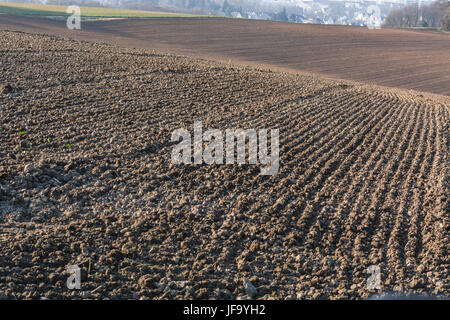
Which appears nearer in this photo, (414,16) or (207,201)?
(207,201)

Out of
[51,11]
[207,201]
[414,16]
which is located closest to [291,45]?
[51,11]

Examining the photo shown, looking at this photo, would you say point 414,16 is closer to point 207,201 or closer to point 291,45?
point 291,45

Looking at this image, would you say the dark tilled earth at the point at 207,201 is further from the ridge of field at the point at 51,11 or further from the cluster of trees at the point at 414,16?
the cluster of trees at the point at 414,16

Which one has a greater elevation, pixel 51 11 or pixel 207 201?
pixel 51 11

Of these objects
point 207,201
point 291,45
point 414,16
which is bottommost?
point 207,201

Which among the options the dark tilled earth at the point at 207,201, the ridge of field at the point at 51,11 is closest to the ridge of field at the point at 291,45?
the ridge of field at the point at 51,11
